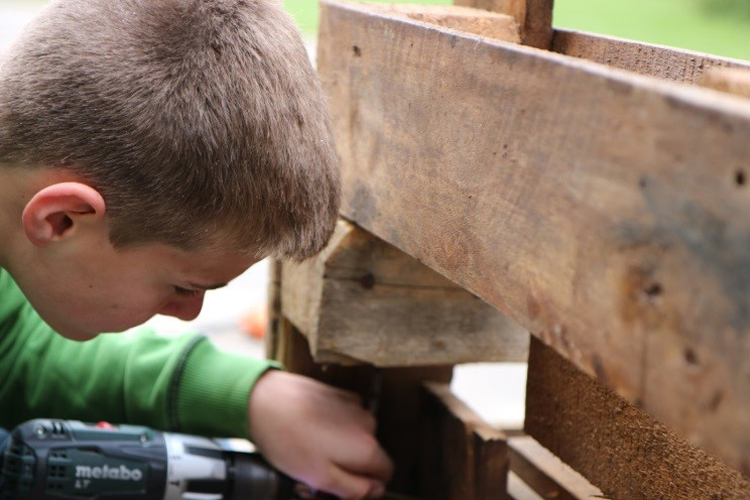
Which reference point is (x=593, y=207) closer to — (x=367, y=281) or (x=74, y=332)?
(x=367, y=281)

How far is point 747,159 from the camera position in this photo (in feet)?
1.93

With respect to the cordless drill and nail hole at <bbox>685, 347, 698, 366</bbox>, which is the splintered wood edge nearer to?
nail hole at <bbox>685, 347, 698, 366</bbox>

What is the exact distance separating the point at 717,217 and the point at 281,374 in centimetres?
112

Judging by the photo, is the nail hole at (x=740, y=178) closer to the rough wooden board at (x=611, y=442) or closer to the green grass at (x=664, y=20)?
the rough wooden board at (x=611, y=442)

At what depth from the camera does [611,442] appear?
1.15 metres

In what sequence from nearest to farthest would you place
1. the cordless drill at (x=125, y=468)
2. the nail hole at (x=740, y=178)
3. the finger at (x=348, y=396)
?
1. the nail hole at (x=740, y=178)
2. the cordless drill at (x=125, y=468)
3. the finger at (x=348, y=396)

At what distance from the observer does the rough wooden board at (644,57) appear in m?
1.00

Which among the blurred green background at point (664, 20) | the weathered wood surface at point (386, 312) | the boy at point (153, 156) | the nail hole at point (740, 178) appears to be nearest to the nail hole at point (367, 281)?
the weathered wood surface at point (386, 312)

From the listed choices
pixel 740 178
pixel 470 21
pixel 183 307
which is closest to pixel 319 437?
pixel 183 307

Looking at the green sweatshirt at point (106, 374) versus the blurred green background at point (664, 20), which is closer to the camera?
the green sweatshirt at point (106, 374)

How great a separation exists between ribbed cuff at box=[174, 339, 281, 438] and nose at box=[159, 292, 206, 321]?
309 millimetres

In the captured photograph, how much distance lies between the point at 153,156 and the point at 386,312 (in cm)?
47

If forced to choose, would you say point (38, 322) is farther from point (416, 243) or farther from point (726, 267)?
point (726, 267)

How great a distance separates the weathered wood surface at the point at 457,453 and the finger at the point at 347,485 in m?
0.13
